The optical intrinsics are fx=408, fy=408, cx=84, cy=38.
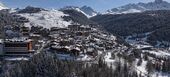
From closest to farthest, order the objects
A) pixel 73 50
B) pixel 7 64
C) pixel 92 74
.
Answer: pixel 92 74, pixel 7 64, pixel 73 50

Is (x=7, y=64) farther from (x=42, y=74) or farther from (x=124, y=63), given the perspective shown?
(x=124, y=63)

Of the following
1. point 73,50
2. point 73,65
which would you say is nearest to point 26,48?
point 73,50

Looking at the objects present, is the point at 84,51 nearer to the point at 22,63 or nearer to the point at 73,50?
the point at 73,50

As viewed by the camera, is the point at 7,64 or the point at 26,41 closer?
the point at 7,64

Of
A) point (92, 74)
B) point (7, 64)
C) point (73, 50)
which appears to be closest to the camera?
point (92, 74)

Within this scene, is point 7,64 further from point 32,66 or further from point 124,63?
point 124,63

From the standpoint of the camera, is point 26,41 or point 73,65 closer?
point 73,65

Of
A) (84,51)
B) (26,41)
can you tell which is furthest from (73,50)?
(26,41)

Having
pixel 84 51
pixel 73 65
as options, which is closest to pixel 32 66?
pixel 73 65
